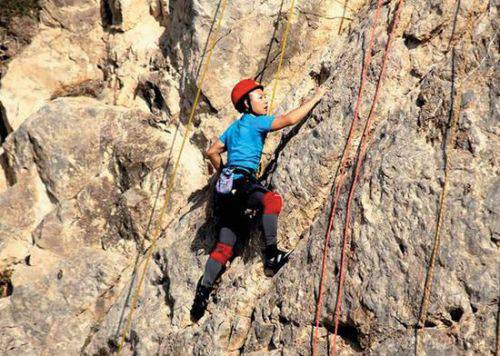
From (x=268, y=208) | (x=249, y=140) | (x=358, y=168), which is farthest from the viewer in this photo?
(x=249, y=140)

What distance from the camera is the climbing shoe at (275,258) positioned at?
8.88 m

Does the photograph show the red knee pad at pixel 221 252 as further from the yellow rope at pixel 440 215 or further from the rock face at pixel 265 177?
the yellow rope at pixel 440 215

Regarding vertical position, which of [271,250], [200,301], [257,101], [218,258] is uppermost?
[257,101]

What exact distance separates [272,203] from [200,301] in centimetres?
185

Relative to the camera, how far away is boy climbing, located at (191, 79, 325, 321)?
29.1 feet

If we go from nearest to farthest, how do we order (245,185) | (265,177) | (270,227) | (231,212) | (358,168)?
(358,168) < (270,227) < (245,185) < (231,212) < (265,177)

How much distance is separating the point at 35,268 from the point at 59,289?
80cm

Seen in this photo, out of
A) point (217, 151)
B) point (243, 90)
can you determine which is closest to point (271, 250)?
point (217, 151)

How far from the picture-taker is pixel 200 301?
9609 mm

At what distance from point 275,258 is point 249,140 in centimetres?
160

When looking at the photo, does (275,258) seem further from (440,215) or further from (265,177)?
(440,215)

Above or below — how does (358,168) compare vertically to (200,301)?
above

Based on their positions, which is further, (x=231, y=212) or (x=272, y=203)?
(x=231, y=212)

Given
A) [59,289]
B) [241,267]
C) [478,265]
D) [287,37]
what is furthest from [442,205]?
[59,289]
